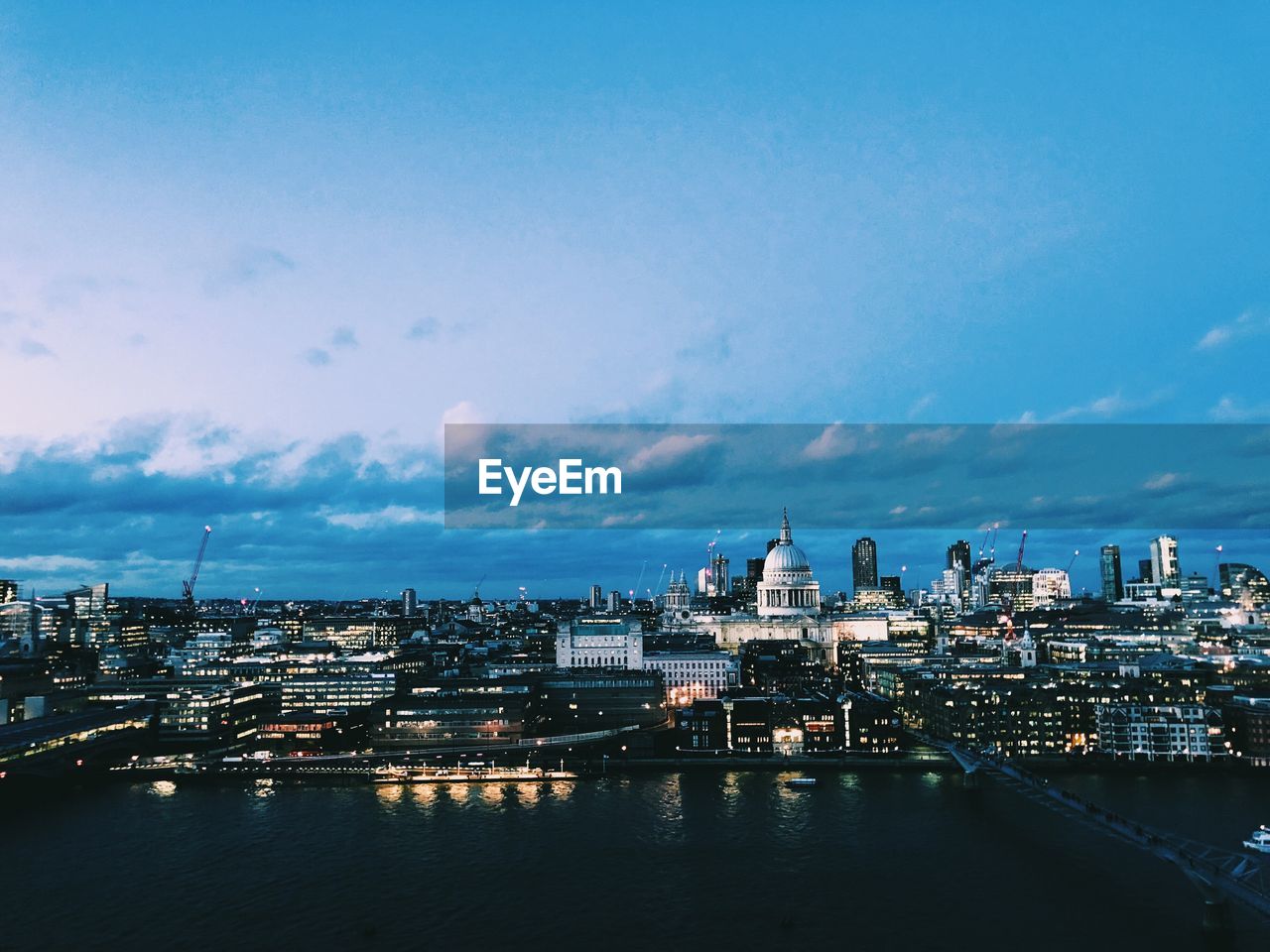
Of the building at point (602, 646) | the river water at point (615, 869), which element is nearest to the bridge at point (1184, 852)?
the river water at point (615, 869)

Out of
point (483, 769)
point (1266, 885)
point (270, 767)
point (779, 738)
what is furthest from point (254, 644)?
point (1266, 885)

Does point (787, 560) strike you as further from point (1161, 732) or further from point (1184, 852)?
point (1184, 852)

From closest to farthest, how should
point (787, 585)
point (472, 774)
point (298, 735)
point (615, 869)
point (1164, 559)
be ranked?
point (615, 869) < point (472, 774) < point (298, 735) < point (787, 585) < point (1164, 559)

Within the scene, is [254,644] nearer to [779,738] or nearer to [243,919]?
[779,738]

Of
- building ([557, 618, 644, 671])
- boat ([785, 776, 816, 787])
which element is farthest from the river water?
building ([557, 618, 644, 671])

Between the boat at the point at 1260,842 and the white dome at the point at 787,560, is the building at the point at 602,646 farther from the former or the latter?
the white dome at the point at 787,560

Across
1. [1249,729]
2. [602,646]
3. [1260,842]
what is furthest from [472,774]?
[1249,729]
